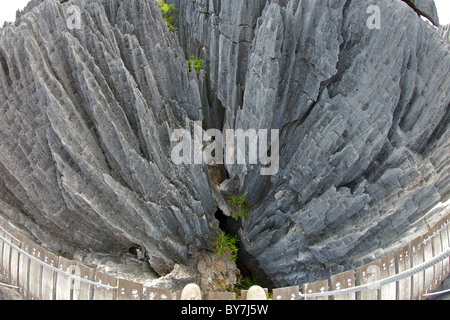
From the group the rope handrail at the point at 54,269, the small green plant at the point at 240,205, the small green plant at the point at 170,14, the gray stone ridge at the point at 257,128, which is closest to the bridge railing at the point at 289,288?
the rope handrail at the point at 54,269

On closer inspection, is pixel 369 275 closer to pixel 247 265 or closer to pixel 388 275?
pixel 388 275

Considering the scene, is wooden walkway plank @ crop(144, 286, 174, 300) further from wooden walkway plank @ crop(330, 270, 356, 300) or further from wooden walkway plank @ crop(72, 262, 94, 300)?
wooden walkway plank @ crop(330, 270, 356, 300)

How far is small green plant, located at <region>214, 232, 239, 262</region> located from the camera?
1575 cm

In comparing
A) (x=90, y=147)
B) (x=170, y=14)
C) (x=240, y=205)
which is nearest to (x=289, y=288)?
(x=240, y=205)

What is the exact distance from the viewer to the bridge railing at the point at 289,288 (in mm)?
8438

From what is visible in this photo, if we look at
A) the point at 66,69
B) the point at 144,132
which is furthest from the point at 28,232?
the point at 66,69

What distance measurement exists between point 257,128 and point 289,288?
876 cm

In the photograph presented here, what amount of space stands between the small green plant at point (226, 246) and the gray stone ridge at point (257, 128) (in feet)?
1.34

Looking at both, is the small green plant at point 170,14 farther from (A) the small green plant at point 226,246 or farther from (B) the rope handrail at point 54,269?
(B) the rope handrail at point 54,269

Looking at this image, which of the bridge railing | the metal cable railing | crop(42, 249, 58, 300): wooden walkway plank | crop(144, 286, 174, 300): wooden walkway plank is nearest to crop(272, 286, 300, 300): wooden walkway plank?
the bridge railing

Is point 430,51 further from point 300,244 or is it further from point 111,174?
point 111,174

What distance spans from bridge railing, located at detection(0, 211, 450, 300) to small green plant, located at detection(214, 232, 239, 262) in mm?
6905
